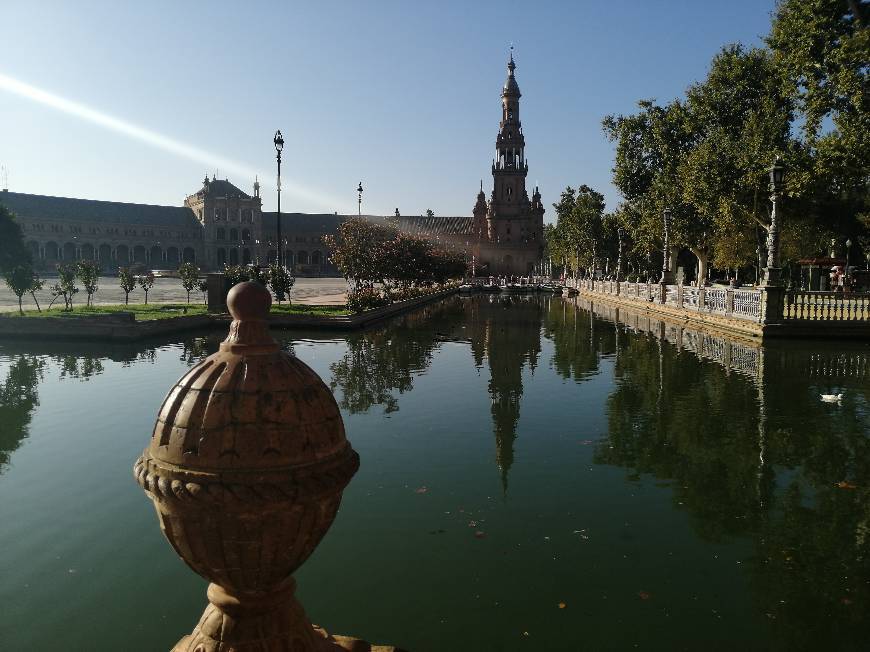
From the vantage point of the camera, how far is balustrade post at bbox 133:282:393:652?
229 cm

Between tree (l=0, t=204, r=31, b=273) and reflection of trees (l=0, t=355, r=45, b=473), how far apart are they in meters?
18.7

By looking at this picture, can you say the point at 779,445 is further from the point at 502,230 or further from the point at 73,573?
the point at 502,230

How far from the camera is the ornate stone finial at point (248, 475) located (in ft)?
7.50

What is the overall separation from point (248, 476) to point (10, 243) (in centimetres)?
3638

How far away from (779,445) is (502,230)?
10891 cm

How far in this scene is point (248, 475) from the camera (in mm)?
2268

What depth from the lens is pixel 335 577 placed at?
500 centimetres

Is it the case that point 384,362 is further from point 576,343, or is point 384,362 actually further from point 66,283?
point 66,283

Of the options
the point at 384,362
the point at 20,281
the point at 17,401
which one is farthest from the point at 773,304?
the point at 20,281

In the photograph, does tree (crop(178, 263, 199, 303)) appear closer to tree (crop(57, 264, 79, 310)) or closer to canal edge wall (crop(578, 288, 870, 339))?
tree (crop(57, 264, 79, 310))

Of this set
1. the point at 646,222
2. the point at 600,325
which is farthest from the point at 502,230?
the point at 600,325

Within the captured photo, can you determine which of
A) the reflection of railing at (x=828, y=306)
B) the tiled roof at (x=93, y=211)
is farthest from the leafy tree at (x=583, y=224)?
the tiled roof at (x=93, y=211)

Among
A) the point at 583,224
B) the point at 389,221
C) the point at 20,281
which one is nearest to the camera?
the point at 20,281

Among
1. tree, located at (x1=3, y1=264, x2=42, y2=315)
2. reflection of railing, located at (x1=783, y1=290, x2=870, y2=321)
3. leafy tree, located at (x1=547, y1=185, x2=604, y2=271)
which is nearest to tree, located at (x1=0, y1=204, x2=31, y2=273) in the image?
tree, located at (x1=3, y1=264, x2=42, y2=315)
